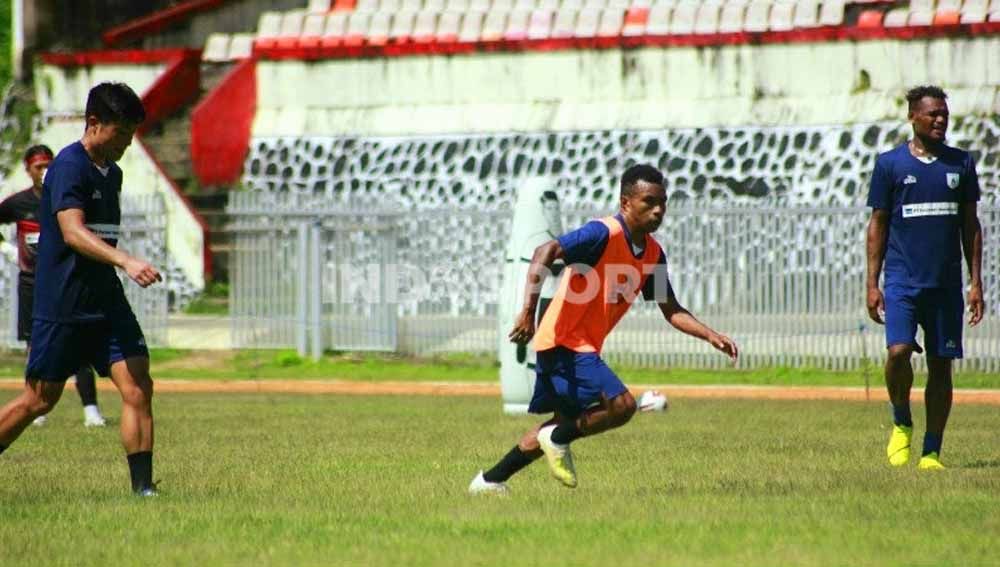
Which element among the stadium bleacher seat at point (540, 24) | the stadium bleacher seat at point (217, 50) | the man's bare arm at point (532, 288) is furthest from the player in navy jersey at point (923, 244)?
the stadium bleacher seat at point (217, 50)

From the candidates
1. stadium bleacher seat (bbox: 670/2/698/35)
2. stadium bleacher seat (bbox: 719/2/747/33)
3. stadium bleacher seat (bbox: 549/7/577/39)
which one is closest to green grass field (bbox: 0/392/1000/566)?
stadium bleacher seat (bbox: 719/2/747/33)

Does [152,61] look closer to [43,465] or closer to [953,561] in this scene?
[43,465]

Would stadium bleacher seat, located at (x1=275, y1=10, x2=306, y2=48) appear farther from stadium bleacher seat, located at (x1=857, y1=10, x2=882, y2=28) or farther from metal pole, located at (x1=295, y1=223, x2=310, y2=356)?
stadium bleacher seat, located at (x1=857, y1=10, x2=882, y2=28)

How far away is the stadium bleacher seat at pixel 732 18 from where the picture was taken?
30.0 meters

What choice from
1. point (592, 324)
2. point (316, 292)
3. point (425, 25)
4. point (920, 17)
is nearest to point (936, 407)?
point (592, 324)

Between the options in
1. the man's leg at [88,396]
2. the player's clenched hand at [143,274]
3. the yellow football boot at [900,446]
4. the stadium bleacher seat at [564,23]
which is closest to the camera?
the player's clenched hand at [143,274]

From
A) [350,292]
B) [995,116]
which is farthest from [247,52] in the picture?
[995,116]

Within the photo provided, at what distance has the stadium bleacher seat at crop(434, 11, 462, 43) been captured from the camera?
31.9 metres

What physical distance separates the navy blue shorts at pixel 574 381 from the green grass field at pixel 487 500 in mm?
481

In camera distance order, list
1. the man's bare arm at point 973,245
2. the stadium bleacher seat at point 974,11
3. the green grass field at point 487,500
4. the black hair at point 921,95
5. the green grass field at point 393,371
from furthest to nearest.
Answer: the stadium bleacher seat at point 974,11, the green grass field at point 393,371, the man's bare arm at point 973,245, the black hair at point 921,95, the green grass field at point 487,500

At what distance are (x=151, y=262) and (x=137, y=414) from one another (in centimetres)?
1647

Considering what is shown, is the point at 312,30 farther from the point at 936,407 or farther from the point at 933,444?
the point at 933,444

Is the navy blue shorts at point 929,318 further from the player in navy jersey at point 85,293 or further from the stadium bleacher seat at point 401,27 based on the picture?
the stadium bleacher seat at point 401,27

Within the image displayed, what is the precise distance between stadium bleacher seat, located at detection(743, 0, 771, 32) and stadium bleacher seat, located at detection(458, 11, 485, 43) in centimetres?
437
